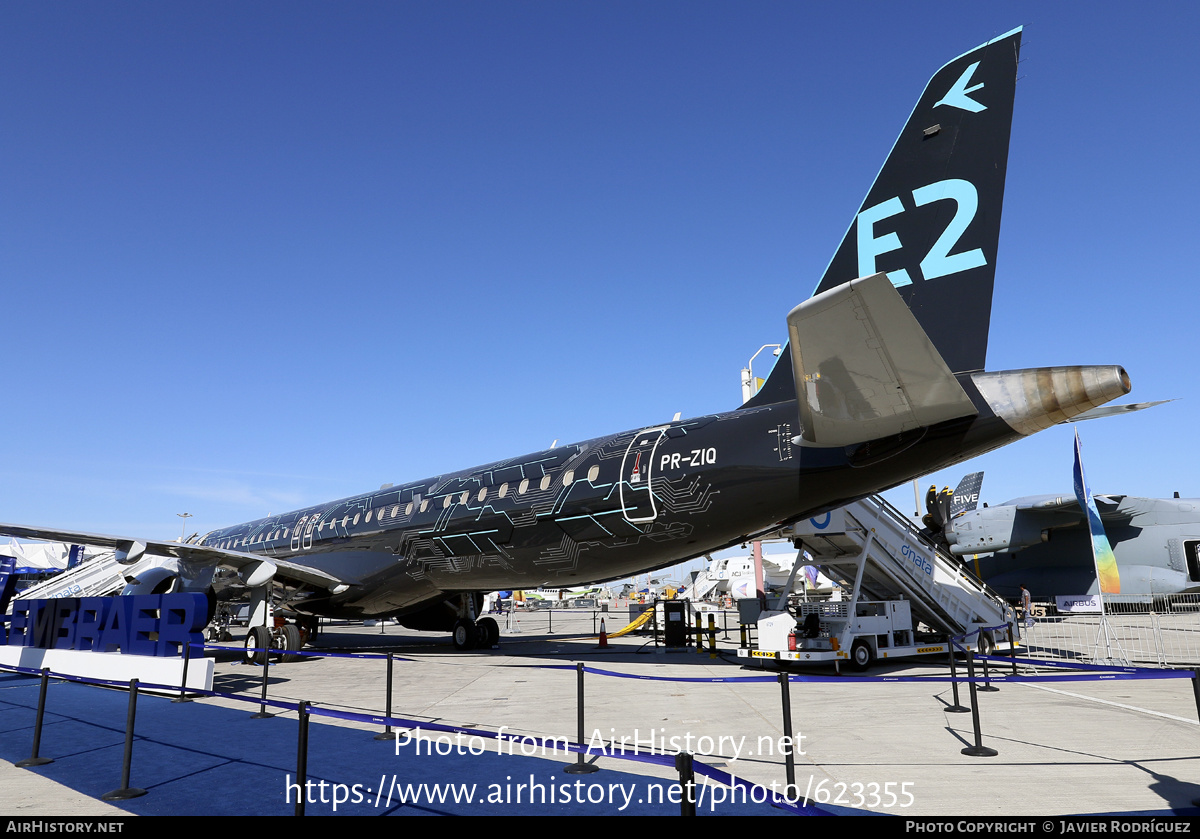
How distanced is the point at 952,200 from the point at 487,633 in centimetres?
1602

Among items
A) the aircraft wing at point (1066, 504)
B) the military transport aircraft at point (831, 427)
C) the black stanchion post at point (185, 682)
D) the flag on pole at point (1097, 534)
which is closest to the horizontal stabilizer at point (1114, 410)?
the military transport aircraft at point (831, 427)

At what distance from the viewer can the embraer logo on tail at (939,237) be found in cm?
900

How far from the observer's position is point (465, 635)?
19734 mm

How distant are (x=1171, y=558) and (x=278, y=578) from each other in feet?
127

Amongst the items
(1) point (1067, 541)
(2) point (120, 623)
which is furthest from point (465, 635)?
(1) point (1067, 541)

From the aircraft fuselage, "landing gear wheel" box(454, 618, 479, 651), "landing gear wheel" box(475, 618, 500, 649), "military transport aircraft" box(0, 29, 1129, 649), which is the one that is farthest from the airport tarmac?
"landing gear wheel" box(475, 618, 500, 649)

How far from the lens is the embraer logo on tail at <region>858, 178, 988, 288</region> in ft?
29.5

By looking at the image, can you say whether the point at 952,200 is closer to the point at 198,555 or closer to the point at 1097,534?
the point at 1097,534

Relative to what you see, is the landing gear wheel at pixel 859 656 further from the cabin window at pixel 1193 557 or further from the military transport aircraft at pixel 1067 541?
the military transport aircraft at pixel 1067 541

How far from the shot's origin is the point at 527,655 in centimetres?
1791

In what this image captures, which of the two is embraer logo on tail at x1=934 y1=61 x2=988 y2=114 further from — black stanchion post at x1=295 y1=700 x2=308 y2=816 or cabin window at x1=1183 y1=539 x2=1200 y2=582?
black stanchion post at x1=295 y1=700 x2=308 y2=816

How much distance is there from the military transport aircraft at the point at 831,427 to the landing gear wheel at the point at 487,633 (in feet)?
11.9

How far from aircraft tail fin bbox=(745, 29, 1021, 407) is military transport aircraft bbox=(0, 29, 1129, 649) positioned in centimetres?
2
